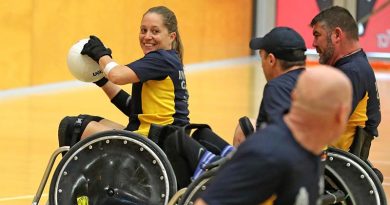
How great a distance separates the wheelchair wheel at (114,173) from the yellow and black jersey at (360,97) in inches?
39.6

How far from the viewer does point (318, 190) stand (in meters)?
2.74

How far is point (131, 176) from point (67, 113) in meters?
5.11

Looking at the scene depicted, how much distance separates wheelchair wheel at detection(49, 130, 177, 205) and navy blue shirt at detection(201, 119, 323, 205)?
215 cm

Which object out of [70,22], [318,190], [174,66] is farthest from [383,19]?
[318,190]

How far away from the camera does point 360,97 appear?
5.16 metres

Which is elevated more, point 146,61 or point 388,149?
point 146,61

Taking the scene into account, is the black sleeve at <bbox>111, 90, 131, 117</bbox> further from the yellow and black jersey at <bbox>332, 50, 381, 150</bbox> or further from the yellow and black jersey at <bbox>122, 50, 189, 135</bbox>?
the yellow and black jersey at <bbox>332, 50, 381, 150</bbox>

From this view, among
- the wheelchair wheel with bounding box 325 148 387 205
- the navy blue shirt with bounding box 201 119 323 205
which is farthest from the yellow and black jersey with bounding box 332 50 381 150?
the navy blue shirt with bounding box 201 119 323 205

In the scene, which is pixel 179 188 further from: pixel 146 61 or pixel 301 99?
pixel 301 99

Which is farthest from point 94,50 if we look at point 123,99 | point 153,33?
point 123,99

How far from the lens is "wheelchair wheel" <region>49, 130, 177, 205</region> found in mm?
4812

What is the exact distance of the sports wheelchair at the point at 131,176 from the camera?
4746 mm

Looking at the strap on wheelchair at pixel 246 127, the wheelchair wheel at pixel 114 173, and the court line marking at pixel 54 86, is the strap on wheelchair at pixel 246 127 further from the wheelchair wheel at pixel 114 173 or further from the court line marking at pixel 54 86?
the court line marking at pixel 54 86

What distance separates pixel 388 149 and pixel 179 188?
14.2 ft
